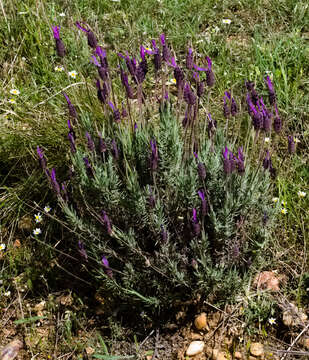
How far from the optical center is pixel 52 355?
241 centimetres

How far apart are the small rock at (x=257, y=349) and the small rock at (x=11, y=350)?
123cm

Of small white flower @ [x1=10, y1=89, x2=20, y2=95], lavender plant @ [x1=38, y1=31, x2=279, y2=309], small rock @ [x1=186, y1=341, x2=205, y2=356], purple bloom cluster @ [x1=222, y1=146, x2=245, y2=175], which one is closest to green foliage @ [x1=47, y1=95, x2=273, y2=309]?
lavender plant @ [x1=38, y1=31, x2=279, y2=309]

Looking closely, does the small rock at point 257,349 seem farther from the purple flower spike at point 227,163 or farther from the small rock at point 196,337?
the purple flower spike at point 227,163

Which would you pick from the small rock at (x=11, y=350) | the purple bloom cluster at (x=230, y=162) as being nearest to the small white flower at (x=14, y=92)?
the small rock at (x=11, y=350)

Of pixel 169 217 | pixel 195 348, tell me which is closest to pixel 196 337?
pixel 195 348

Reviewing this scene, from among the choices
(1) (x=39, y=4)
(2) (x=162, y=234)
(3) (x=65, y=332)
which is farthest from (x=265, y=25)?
(3) (x=65, y=332)

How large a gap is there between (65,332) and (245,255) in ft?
3.44

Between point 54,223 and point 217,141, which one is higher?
point 217,141

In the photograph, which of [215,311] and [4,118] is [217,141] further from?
[4,118]

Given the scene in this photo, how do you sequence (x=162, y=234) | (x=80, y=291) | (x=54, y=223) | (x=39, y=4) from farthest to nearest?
1. (x=39, y=4)
2. (x=54, y=223)
3. (x=80, y=291)
4. (x=162, y=234)

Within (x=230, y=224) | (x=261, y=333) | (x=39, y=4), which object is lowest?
(x=261, y=333)

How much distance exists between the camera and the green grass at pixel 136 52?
2932mm

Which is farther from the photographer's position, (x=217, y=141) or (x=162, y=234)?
(x=217, y=141)

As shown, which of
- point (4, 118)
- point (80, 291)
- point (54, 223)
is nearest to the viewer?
point (80, 291)
